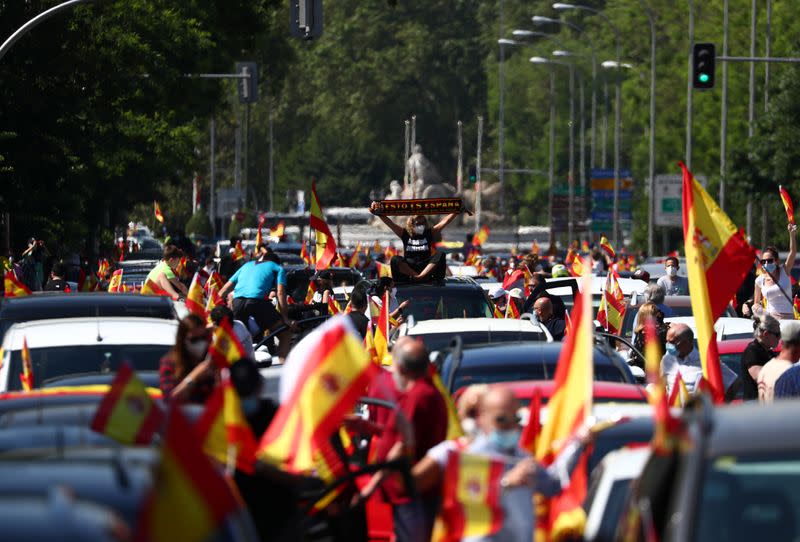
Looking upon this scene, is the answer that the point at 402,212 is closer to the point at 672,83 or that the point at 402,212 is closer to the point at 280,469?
the point at 280,469

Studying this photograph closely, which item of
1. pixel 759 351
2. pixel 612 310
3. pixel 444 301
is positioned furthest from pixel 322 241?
pixel 759 351

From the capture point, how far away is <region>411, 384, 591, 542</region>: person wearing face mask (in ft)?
26.1

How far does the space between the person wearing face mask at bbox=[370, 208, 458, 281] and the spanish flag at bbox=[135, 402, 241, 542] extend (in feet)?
49.0

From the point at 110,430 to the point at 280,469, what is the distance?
2.34 ft

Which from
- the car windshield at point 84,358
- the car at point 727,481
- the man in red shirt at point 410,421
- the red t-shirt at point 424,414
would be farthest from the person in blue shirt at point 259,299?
the car at point 727,481

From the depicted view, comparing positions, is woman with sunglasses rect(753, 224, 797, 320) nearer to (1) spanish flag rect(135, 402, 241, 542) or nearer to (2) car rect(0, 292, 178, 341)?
(2) car rect(0, 292, 178, 341)

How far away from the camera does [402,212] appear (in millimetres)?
23359

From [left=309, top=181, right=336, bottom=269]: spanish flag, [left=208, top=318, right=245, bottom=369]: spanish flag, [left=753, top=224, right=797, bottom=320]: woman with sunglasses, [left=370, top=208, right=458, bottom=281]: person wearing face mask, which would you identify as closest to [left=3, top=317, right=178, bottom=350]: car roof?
[left=208, top=318, right=245, bottom=369]: spanish flag

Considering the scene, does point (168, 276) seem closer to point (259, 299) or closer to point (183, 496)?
point (259, 299)

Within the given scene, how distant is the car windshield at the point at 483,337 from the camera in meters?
15.4

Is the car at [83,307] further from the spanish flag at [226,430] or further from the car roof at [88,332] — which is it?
the spanish flag at [226,430]

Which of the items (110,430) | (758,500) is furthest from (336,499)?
(758,500)

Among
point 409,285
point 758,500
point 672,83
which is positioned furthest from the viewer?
point 672,83

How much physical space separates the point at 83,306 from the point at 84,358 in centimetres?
247
